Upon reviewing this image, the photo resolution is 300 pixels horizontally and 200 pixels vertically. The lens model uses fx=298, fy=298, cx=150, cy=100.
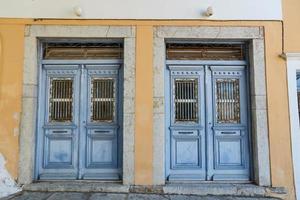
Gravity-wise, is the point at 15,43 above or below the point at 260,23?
below

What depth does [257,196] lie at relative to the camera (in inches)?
182

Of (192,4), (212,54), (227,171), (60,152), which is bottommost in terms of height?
(227,171)

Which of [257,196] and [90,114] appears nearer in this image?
[257,196]

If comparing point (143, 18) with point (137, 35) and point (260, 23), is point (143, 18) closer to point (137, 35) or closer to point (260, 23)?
point (137, 35)

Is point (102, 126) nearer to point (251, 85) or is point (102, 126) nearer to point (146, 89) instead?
point (146, 89)

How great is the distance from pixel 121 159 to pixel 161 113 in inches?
40.1

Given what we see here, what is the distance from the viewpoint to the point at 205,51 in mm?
5176

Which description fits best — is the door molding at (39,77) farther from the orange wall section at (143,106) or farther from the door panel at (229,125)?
the door panel at (229,125)

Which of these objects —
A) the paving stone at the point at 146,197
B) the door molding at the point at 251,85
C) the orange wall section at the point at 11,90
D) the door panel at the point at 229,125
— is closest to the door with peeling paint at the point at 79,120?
the orange wall section at the point at 11,90

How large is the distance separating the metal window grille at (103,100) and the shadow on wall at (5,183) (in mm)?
1560

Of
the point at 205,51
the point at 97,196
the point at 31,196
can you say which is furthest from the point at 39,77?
the point at 205,51

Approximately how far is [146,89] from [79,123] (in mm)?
1266

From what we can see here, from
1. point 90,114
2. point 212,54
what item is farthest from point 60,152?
point 212,54

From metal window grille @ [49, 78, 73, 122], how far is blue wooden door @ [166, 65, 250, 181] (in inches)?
65.4
